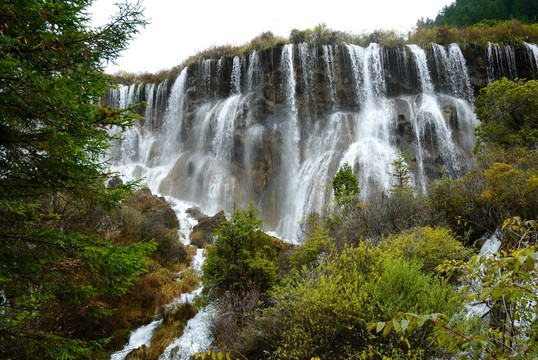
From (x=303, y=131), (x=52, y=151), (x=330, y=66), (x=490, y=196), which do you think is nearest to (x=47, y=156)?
(x=52, y=151)

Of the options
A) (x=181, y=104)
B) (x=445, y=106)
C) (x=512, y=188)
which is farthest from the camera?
(x=181, y=104)

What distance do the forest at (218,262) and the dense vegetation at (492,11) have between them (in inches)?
1452

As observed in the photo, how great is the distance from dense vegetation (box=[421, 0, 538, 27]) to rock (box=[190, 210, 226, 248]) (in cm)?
3681

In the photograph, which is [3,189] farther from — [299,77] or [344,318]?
[299,77]

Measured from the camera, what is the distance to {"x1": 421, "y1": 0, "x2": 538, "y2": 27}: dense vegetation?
3600 cm

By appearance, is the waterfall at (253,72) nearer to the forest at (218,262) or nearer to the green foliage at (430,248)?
the forest at (218,262)

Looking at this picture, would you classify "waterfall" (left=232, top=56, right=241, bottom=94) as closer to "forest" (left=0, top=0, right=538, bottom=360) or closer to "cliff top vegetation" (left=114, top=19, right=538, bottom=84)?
"cliff top vegetation" (left=114, top=19, right=538, bottom=84)

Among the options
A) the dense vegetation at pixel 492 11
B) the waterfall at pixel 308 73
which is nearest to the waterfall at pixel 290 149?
the waterfall at pixel 308 73

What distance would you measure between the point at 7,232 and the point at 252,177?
2300 cm

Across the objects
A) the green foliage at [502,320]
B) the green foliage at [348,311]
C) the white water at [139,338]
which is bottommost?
the white water at [139,338]

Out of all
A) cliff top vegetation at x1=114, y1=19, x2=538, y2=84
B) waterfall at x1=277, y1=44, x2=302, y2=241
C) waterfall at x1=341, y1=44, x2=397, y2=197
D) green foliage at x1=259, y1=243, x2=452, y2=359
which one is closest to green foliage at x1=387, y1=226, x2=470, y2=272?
green foliage at x1=259, y1=243, x2=452, y2=359

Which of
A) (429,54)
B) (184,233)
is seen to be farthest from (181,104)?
(429,54)

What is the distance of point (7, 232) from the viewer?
330 centimetres

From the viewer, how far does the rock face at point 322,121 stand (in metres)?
22.2
